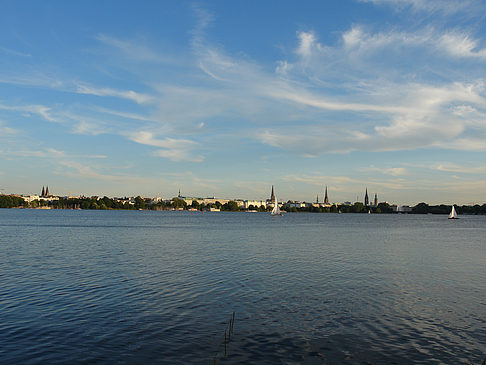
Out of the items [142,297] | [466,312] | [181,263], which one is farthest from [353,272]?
[142,297]

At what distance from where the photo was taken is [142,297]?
2522 centimetres

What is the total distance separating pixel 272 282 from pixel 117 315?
13553mm

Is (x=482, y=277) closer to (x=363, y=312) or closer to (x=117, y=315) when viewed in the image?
(x=363, y=312)

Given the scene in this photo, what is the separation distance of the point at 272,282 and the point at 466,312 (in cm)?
1344

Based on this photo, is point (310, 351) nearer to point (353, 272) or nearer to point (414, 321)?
point (414, 321)

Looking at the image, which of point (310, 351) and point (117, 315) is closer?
point (310, 351)

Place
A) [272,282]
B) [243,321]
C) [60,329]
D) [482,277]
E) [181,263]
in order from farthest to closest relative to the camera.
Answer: [181,263]
[482,277]
[272,282]
[243,321]
[60,329]

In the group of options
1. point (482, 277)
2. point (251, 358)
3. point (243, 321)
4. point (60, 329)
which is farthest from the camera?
point (482, 277)

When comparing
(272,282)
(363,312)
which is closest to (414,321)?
(363,312)

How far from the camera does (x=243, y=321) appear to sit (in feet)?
67.2

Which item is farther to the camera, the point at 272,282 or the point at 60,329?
the point at 272,282

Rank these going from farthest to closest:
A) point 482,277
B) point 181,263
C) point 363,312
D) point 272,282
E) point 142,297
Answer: point 181,263, point 482,277, point 272,282, point 142,297, point 363,312

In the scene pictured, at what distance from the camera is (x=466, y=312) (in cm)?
2336

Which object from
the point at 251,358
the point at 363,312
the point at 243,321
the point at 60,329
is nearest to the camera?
the point at 251,358
